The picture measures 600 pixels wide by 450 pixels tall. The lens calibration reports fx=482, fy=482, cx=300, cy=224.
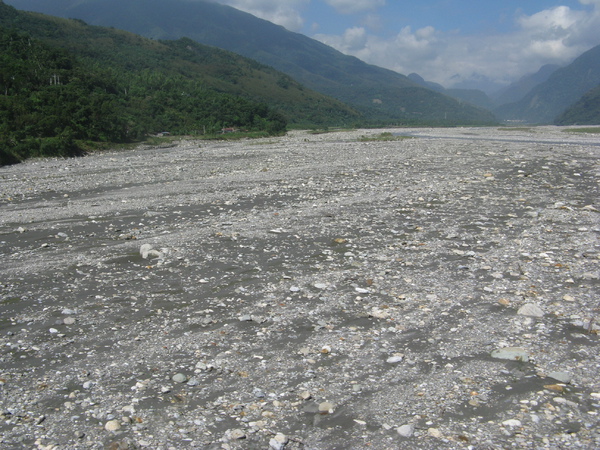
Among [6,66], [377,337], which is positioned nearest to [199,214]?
[377,337]

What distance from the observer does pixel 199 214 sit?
12.7 meters

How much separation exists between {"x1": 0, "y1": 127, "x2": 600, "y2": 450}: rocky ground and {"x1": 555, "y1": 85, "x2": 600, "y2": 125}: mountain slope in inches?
5131

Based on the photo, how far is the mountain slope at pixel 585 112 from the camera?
405 ft

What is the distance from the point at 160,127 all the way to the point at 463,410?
157ft

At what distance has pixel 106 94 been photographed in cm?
4638

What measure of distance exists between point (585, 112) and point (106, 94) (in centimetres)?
12869

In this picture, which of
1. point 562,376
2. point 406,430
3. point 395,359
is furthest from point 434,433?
point 562,376

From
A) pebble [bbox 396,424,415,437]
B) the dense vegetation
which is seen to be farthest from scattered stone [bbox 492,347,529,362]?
the dense vegetation

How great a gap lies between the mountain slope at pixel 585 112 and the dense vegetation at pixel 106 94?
59.7 m

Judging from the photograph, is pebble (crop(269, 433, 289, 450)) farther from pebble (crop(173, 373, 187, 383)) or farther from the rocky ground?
pebble (crop(173, 373, 187, 383))

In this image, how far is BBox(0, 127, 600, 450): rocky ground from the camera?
4406mm

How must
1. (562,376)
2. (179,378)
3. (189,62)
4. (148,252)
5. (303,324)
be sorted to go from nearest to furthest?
1. (562,376)
2. (179,378)
3. (303,324)
4. (148,252)
5. (189,62)

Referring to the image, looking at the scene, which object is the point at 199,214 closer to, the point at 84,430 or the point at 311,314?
the point at 311,314

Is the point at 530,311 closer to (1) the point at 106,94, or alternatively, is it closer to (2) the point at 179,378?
(2) the point at 179,378
